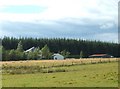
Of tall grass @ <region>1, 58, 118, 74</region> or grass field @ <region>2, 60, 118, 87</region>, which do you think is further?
tall grass @ <region>1, 58, 118, 74</region>

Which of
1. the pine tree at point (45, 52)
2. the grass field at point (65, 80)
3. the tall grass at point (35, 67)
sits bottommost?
the grass field at point (65, 80)

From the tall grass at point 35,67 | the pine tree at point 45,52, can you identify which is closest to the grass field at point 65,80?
the tall grass at point 35,67

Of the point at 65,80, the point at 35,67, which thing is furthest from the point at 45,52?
the point at 65,80

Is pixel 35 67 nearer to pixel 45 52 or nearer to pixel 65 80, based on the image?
pixel 65 80

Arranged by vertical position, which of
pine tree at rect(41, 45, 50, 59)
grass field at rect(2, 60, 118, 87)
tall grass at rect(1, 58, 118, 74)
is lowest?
Answer: grass field at rect(2, 60, 118, 87)

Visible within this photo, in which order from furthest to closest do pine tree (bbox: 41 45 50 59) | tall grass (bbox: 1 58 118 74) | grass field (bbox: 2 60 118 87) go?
pine tree (bbox: 41 45 50 59)
tall grass (bbox: 1 58 118 74)
grass field (bbox: 2 60 118 87)

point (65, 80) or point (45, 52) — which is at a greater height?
point (45, 52)

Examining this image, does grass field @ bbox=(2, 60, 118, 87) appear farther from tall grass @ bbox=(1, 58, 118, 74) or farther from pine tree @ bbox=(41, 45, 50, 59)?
pine tree @ bbox=(41, 45, 50, 59)

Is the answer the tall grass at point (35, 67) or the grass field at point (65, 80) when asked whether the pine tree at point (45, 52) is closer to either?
the tall grass at point (35, 67)

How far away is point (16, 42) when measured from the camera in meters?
196

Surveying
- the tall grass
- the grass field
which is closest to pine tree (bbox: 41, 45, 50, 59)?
the tall grass

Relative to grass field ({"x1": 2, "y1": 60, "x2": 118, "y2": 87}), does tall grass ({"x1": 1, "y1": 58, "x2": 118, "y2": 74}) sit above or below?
above

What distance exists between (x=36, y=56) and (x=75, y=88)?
134 m

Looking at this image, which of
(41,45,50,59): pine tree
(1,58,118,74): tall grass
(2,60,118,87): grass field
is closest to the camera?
(2,60,118,87): grass field
